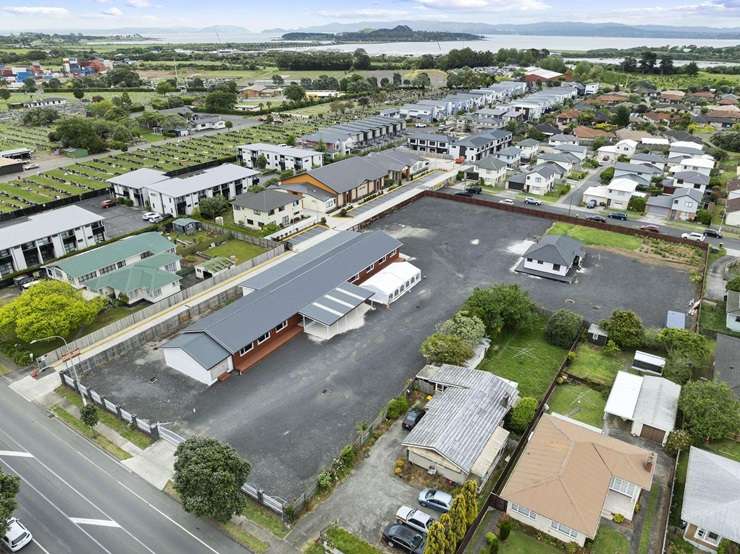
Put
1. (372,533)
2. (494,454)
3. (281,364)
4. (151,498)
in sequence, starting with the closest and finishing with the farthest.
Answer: (372,533)
(151,498)
(494,454)
(281,364)

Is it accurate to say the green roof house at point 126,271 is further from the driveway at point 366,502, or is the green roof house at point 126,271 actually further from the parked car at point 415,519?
the parked car at point 415,519

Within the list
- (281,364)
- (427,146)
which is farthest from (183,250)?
(427,146)

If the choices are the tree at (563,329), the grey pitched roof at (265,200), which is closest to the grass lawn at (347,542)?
the tree at (563,329)

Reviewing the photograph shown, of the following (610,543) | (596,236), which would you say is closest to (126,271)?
(610,543)

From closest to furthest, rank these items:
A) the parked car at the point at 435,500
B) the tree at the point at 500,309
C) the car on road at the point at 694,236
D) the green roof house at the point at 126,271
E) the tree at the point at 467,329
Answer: the parked car at the point at 435,500
the tree at the point at 467,329
the tree at the point at 500,309
the green roof house at the point at 126,271
the car on road at the point at 694,236

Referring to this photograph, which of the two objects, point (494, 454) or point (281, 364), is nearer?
point (494, 454)

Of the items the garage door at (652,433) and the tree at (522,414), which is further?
the tree at (522,414)

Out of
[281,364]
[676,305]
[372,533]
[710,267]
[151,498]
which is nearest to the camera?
[372,533]

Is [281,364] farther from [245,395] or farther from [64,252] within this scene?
[64,252]
